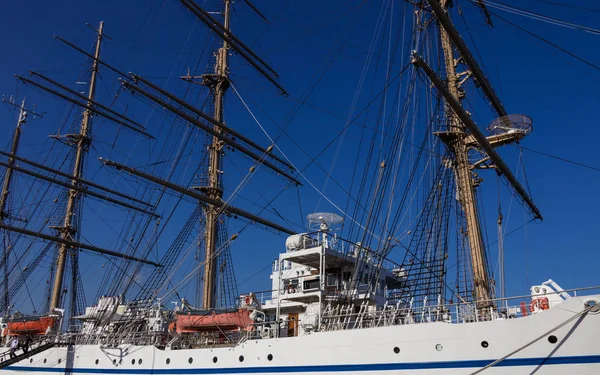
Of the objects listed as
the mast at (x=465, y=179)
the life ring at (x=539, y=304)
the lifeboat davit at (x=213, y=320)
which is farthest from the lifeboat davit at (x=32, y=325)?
the life ring at (x=539, y=304)

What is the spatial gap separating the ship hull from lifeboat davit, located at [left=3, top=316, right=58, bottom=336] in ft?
41.1

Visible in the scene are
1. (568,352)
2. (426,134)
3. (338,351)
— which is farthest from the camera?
(426,134)

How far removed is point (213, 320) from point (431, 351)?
8.98 metres

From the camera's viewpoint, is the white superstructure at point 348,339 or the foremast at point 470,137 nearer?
the white superstructure at point 348,339

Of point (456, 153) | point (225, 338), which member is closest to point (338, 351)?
point (225, 338)

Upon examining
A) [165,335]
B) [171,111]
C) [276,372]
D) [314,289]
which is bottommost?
[276,372]

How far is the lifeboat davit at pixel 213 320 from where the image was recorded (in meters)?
19.0

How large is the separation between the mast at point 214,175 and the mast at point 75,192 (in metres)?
11.6

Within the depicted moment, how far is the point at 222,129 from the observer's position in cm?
3322

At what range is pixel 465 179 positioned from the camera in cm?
2084

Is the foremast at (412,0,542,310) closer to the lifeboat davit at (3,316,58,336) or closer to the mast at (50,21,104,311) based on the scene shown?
the lifeboat davit at (3,316,58,336)

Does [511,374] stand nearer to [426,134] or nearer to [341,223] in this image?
[426,134]

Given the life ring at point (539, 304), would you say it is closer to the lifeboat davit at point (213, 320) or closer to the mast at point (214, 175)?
the lifeboat davit at point (213, 320)

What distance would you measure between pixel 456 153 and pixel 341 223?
6147mm
